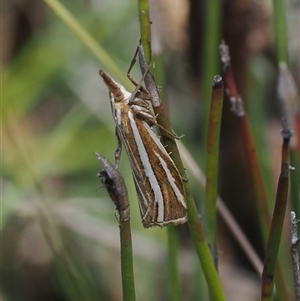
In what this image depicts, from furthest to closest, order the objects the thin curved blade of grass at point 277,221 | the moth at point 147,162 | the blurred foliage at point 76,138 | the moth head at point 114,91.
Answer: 1. the blurred foliage at point 76,138
2. the moth head at point 114,91
3. the moth at point 147,162
4. the thin curved blade of grass at point 277,221

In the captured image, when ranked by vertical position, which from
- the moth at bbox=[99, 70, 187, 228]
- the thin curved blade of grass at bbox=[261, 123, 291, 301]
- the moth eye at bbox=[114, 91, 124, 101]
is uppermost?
the moth eye at bbox=[114, 91, 124, 101]

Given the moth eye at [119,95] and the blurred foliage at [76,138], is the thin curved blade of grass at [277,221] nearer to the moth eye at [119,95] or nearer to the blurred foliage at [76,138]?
the moth eye at [119,95]

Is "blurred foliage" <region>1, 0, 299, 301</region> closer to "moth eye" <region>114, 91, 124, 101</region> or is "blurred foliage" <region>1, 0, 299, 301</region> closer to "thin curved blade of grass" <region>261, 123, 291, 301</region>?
"moth eye" <region>114, 91, 124, 101</region>

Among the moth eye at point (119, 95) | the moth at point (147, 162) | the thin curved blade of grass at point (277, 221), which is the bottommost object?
the thin curved blade of grass at point (277, 221)

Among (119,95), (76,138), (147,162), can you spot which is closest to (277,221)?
(147,162)

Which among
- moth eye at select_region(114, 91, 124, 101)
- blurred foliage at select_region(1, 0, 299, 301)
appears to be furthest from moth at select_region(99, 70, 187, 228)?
blurred foliage at select_region(1, 0, 299, 301)

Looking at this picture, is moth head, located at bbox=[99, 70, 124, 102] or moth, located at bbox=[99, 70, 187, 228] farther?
moth head, located at bbox=[99, 70, 124, 102]

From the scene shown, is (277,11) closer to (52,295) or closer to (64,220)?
(64,220)

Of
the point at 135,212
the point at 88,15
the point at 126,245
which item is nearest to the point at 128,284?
the point at 126,245

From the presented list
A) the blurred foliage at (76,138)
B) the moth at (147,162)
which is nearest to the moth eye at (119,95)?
the moth at (147,162)
